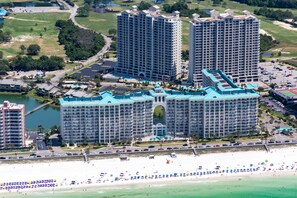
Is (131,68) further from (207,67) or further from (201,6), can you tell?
(201,6)

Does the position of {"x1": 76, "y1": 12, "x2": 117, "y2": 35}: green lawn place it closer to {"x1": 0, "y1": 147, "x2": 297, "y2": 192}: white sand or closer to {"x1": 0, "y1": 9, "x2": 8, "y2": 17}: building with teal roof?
{"x1": 0, "y1": 9, "x2": 8, "y2": 17}: building with teal roof

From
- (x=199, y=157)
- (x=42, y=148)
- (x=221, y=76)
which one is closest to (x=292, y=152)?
(x=199, y=157)

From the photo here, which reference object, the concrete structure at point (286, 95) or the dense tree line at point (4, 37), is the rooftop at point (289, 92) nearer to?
the concrete structure at point (286, 95)

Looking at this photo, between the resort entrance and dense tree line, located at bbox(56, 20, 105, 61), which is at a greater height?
the resort entrance

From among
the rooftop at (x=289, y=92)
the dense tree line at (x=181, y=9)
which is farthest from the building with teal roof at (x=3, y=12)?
the rooftop at (x=289, y=92)

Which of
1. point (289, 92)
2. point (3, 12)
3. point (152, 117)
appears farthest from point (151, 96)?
point (3, 12)

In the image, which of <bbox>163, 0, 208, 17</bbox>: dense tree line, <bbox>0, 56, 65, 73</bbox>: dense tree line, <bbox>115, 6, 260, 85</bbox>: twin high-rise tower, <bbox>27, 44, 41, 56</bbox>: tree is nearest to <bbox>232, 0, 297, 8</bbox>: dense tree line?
<bbox>163, 0, 208, 17</bbox>: dense tree line
